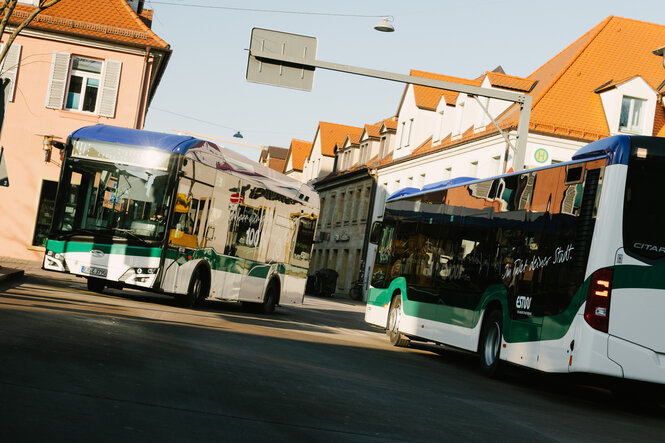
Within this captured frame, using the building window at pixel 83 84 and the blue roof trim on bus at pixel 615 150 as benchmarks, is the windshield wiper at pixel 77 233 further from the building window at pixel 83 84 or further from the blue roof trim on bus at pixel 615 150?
the building window at pixel 83 84

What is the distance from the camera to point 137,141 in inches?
730

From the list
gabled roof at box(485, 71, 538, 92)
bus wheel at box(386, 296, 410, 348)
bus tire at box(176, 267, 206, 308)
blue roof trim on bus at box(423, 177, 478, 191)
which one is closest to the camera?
blue roof trim on bus at box(423, 177, 478, 191)

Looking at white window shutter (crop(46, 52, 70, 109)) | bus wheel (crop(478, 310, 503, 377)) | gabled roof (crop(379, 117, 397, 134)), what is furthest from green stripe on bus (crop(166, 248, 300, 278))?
gabled roof (crop(379, 117, 397, 134))

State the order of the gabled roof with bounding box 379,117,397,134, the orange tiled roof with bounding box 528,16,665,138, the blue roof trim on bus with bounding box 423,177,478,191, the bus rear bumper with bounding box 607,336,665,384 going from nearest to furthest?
the bus rear bumper with bounding box 607,336,665,384, the blue roof trim on bus with bounding box 423,177,478,191, the orange tiled roof with bounding box 528,16,665,138, the gabled roof with bounding box 379,117,397,134

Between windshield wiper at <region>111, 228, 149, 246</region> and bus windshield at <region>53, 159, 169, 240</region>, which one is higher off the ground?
bus windshield at <region>53, 159, 169, 240</region>

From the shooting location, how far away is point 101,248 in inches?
720

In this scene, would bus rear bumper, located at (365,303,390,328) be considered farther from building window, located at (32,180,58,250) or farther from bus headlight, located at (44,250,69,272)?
building window, located at (32,180,58,250)

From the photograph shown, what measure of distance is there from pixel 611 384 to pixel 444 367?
155 inches

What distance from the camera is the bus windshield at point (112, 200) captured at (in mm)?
18141

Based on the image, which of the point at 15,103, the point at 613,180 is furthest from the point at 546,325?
the point at 15,103

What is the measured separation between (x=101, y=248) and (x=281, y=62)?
497 centimetres

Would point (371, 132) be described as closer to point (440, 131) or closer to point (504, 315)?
point (440, 131)

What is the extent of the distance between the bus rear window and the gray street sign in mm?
8857

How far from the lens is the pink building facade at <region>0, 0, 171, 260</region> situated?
3300 cm
